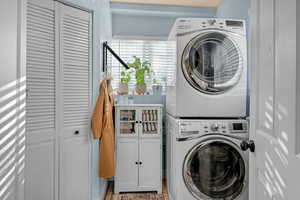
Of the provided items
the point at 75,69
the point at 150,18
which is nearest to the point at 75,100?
the point at 75,69

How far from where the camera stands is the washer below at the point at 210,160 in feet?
6.13

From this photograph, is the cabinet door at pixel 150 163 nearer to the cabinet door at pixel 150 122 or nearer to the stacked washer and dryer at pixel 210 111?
the cabinet door at pixel 150 122

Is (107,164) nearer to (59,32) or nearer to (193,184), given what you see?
(193,184)

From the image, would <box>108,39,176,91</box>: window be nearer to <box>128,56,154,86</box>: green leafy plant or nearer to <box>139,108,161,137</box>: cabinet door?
<box>128,56,154,86</box>: green leafy plant

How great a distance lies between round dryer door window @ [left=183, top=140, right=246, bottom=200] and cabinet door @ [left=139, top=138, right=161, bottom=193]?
28.6 inches

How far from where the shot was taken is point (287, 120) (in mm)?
742

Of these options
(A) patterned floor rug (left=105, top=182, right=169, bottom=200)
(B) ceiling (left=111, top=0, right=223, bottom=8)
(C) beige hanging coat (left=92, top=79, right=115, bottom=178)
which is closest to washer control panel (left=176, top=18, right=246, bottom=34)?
(C) beige hanging coat (left=92, top=79, right=115, bottom=178)

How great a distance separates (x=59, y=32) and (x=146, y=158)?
1.70m

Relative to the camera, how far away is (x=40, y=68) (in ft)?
5.37

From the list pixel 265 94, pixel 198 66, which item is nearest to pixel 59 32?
pixel 198 66

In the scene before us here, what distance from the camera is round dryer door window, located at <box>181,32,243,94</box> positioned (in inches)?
77.0

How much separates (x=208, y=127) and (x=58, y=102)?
136 cm

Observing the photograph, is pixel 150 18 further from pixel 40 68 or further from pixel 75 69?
pixel 40 68

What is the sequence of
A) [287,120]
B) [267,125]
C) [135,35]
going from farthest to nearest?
[135,35] → [267,125] → [287,120]
